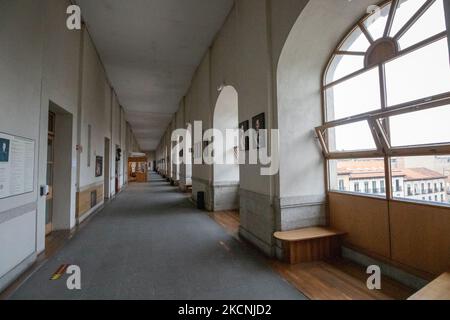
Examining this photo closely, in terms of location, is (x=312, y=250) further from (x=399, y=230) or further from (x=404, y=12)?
(x=404, y=12)

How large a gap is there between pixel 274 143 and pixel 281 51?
1.32 m

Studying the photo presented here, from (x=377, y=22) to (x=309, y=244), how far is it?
305 centimetres

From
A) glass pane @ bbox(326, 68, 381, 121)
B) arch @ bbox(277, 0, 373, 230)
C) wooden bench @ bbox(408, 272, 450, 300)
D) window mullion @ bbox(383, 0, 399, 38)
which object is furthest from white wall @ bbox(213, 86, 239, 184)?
wooden bench @ bbox(408, 272, 450, 300)

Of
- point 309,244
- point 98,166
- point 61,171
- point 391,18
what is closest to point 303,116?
point 391,18

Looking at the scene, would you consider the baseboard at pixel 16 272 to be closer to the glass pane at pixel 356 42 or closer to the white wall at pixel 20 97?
the white wall at pixel 20 97

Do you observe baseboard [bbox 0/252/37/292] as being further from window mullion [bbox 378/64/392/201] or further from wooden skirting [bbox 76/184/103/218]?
window mullion [bbox 378/64/392/201]

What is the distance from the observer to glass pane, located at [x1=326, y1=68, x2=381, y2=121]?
2.79 meters

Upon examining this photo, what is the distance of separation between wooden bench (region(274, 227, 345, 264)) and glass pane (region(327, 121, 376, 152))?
1236mm

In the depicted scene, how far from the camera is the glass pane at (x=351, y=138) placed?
113 inches

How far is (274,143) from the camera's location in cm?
334

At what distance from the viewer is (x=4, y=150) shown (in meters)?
2.47

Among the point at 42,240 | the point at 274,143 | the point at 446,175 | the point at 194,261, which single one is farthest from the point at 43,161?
the point at 446,175

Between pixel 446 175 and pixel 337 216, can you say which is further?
pixel 337 216
